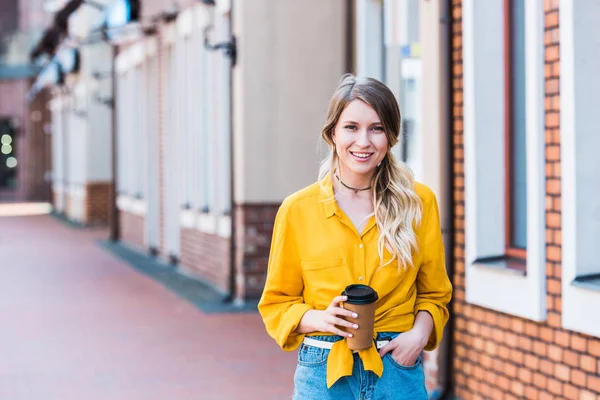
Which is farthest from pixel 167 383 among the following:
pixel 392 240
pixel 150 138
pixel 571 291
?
pixel 150 138

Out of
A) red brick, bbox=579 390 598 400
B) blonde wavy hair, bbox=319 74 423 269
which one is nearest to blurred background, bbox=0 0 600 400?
red brick, bbox=579 390 598 400

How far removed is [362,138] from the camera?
2.94 m

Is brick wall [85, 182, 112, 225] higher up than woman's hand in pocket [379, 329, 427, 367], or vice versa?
woman's hand in pocket [379, 329, 427, 367]

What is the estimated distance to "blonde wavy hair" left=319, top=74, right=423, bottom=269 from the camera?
9.54 ft

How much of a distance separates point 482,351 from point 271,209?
5.76 m

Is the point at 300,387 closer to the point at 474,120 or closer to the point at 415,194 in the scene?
the point at 415,194

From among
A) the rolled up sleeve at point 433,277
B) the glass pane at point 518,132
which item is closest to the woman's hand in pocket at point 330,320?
the rolled up sleeve at point 433,277

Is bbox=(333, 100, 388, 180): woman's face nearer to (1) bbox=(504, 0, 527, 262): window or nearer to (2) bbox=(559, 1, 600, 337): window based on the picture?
(2) bbox=(559, 1, 600, 337): window

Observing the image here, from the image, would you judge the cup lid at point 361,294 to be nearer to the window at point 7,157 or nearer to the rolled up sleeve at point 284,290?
the rolled up sleeve at point 284,290

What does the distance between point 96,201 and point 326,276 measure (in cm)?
2558

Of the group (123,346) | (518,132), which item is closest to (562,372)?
(518,132)

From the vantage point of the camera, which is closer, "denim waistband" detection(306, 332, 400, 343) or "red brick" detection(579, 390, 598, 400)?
"denim waistband" detection(306, 332, 400, 343)

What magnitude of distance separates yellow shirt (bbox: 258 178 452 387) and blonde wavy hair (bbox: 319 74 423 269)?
38 mm

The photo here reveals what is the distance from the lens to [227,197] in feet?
42.7
